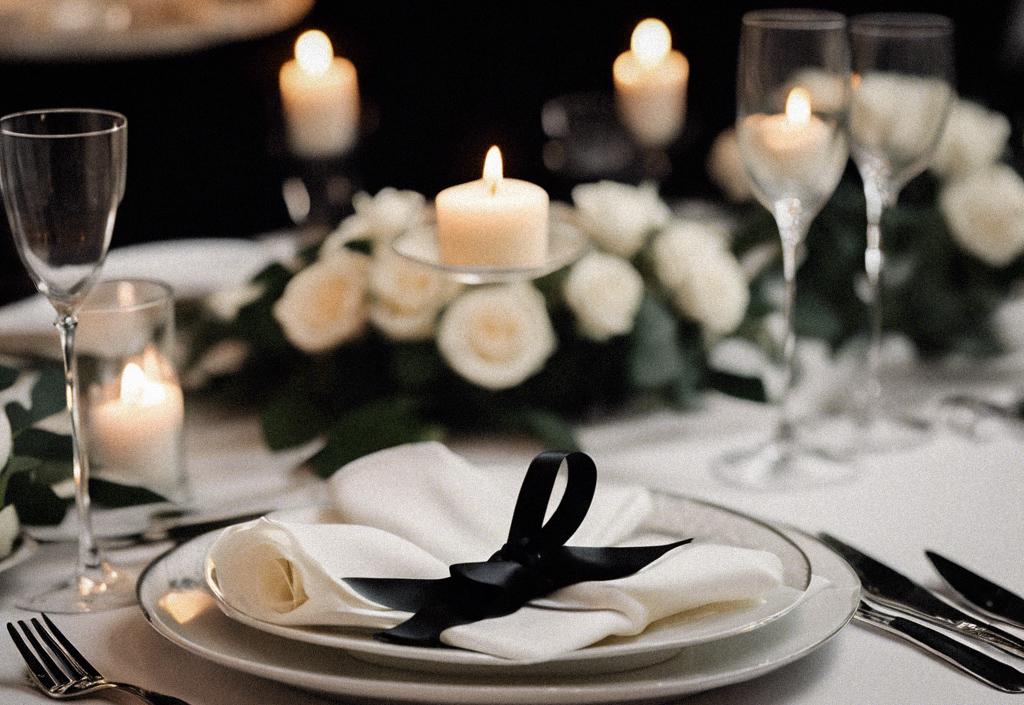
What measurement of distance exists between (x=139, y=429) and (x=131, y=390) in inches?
1.5

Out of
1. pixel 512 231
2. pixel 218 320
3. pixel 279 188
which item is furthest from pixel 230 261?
pixel 279 188

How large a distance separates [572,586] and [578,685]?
0.07 m

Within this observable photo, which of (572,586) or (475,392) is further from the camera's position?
(475,392)

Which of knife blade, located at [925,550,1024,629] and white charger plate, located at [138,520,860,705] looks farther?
knife blade, located at [925,550,1024,629]

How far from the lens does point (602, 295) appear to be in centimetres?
133

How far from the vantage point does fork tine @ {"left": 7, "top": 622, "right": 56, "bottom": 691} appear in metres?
0.82

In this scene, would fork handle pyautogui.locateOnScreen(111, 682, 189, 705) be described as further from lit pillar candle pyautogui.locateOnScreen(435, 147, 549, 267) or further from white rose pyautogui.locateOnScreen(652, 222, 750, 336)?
white rose pyautogui.locateOnScreen(652, 222, 750, 336)

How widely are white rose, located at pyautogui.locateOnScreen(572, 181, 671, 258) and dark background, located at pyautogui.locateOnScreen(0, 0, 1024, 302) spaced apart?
170 cm

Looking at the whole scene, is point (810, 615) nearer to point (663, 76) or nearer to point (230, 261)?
point (230, 261)

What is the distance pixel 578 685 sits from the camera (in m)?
0.74

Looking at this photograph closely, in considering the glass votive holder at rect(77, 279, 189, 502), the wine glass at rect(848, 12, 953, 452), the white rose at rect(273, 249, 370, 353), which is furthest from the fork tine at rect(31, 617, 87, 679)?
the wine glass at rect(848, 12, 953, 452)

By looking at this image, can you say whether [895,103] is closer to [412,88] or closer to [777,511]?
[777,511]

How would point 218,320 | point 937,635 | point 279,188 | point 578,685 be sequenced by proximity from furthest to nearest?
point 279,188 → point 218,320 → point 937,635 → point 578,685

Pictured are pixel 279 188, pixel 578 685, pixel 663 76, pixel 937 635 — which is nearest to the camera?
pixel 578 685
